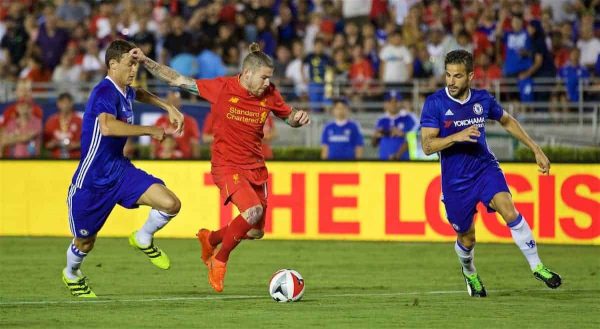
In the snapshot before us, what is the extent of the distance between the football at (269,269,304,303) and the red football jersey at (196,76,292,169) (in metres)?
1.33

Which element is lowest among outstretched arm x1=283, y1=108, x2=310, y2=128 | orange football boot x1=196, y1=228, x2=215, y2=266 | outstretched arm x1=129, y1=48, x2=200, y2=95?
orange football boot x1=196, y1=228, x2=215, y2=266

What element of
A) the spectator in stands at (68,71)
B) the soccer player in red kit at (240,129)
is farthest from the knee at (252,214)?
the spectator in stands at (68,71)

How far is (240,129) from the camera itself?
474 inches

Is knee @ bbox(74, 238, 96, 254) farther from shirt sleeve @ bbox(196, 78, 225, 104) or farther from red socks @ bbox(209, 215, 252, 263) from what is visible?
shirt sleeve @ bbox(196, 78, 225, 104)

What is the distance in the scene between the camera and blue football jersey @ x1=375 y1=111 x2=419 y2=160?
2053cm

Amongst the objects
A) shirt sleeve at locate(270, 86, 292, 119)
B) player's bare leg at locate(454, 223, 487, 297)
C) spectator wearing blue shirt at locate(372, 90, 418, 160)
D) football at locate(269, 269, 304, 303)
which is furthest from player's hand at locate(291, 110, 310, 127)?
spectator wearing blue shirt at locate(372, 90, 418, 160)

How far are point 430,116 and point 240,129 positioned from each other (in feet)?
6.02

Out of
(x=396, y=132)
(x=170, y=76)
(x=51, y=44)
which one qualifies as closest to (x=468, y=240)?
(x=170, y=76)

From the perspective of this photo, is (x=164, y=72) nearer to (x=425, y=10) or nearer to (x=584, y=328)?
(x=584, y=328)

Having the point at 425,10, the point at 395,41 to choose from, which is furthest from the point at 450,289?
the point at 425,10

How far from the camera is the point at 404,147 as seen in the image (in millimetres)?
19984

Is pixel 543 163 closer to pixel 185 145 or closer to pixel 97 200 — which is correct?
pixel 97 200

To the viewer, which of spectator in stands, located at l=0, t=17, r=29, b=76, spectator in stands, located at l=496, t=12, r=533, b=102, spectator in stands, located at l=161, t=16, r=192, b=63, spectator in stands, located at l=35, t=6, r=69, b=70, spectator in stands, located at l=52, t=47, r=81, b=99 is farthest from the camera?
spectator in stands, located at l=0, t=17, r=29, b=76

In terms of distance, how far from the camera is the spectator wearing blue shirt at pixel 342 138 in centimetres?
1998
